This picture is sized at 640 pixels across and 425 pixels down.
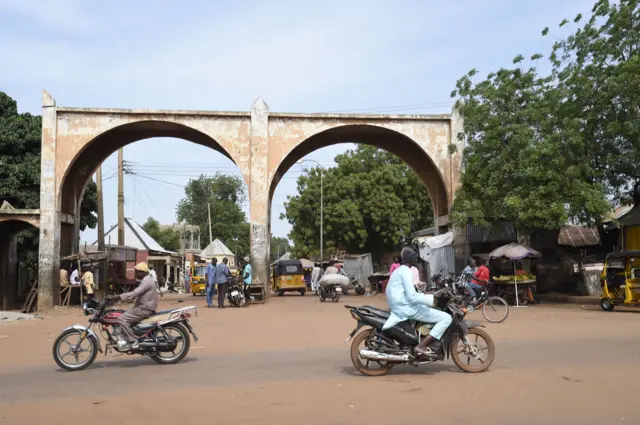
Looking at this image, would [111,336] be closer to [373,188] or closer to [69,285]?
[69,285]

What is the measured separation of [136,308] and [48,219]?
53.2 feet

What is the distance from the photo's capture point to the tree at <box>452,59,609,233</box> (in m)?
20.6

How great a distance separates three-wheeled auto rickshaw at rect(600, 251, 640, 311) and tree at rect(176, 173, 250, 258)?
2624 inches

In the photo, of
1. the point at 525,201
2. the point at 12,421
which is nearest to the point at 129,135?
the point at 525,201

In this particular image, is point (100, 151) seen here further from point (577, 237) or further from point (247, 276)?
point (577, 237)

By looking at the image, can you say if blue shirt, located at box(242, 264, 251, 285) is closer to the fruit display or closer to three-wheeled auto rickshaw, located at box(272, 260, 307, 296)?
the fruit display

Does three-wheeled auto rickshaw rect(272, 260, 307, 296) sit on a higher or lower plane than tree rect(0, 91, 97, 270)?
lower

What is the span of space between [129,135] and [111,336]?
63.9 feet

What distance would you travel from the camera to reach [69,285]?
23969 mm

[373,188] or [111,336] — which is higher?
[373,188]

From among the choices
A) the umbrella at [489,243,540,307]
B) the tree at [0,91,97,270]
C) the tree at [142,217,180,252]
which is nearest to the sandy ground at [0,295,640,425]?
the umbrella at [489,243,540,307]

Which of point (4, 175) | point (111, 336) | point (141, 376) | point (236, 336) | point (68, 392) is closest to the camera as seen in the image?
point (68, 392)

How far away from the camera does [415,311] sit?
25.3 ft

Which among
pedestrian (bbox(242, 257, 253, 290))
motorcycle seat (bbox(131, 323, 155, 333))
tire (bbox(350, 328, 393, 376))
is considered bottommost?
tire (bbox(350, 328, 393, 376))
